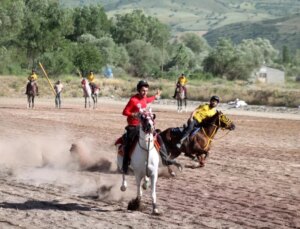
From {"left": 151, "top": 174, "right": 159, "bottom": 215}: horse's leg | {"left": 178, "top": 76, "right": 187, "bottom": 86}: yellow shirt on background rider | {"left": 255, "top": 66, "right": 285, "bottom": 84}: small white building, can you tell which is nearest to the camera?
{"left": 151, "top": 174, "right": 159, "bottom": 215}: horse's leg

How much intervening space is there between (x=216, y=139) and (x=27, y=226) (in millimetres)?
15324

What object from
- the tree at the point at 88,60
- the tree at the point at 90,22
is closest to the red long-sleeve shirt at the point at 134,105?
the tree at the point at 88,60

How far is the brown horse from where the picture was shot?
56.4ft

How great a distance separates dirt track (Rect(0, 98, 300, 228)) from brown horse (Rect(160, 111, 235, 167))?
1.61 ft

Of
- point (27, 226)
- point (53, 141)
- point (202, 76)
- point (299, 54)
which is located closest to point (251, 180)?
point (27, 226)

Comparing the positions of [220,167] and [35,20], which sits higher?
[35,20]

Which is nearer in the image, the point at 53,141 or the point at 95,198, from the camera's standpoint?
the point at 95,198

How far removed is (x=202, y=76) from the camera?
102 metres

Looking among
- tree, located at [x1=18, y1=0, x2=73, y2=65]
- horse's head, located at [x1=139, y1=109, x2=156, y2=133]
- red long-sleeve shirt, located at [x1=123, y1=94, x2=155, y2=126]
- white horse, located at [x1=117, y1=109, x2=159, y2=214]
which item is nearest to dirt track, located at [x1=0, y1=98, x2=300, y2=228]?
white horse, located at [x1=117, y1=109, x2=159, y2=214]

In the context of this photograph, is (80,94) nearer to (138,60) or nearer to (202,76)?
(202,76)

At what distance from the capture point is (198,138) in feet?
57.7

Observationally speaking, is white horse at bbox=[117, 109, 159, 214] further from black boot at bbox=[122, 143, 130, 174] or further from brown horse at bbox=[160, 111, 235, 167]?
brown horse at bbox=[160, 111, 235, 167]

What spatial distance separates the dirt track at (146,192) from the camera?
1125 centimetres

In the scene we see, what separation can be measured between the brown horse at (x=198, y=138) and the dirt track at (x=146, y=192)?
489 mm
